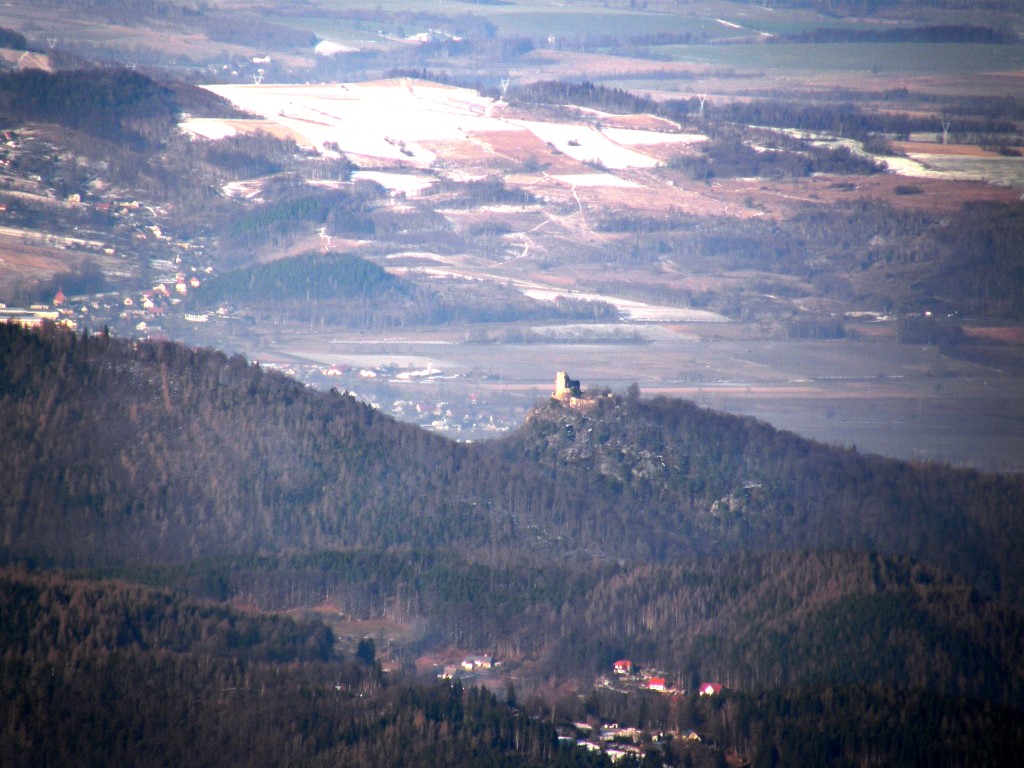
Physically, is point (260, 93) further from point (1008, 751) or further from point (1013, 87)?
point (1008, 751)

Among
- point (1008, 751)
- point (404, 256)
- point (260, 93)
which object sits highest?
point (260, 93)

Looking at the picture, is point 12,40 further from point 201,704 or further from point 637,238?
point 201,704

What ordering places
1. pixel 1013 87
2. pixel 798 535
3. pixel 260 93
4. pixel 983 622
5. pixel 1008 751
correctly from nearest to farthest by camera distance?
pixel 1008 751
pixel 983 622
pixel 798 535
pixel 1013 87
pixel 260 93

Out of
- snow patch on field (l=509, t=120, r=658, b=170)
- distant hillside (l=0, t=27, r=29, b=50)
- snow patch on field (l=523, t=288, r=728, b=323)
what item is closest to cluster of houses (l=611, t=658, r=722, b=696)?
→ snow patch on field (l=523, t=288, r=728, b=323)

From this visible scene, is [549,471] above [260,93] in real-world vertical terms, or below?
below

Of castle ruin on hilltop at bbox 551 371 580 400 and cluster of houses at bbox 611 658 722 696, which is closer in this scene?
cluster of houses at bbox 611 658 722 696

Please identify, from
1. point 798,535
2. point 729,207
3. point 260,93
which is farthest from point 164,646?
point 260,93

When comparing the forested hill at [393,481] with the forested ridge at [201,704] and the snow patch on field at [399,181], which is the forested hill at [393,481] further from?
the snow patch on field at [399,181]

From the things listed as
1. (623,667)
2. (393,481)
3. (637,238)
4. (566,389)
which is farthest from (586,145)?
(623,667)

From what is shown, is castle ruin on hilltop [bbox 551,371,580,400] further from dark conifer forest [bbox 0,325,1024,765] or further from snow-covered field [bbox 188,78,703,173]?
snow-covered field [bbox 188,78,703,173]
